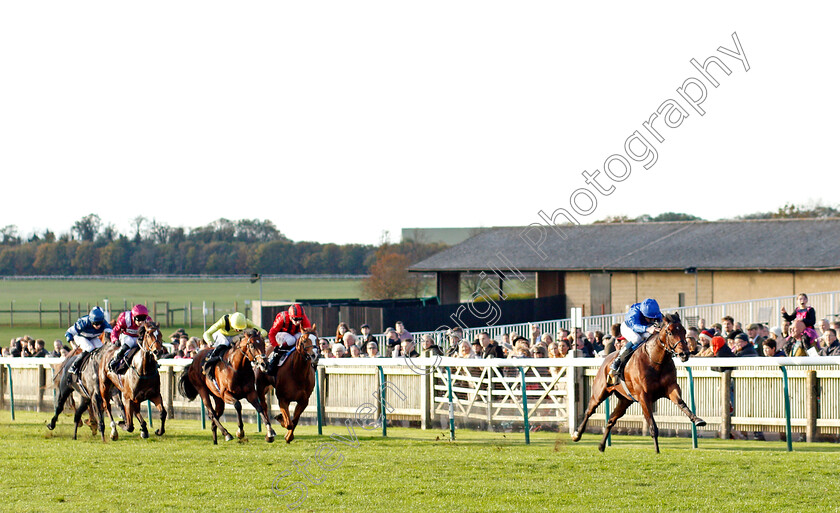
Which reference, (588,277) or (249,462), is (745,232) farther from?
(249,462)

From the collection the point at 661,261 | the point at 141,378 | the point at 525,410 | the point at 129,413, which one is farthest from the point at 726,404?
the point at 661,261

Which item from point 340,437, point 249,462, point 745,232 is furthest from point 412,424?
point 745,232

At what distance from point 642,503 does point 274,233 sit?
287ft

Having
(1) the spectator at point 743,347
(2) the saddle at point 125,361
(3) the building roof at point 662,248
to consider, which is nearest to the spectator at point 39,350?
(2) the saddle at point 125,361

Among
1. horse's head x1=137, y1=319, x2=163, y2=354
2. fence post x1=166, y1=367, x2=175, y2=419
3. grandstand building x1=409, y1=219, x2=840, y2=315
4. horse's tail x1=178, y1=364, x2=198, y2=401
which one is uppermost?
grandstand building x1=409, y1=219, x2=840, y2=315

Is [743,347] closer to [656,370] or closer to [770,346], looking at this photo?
[770,346]

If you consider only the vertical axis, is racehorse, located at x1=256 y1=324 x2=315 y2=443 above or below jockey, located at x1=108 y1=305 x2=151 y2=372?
below

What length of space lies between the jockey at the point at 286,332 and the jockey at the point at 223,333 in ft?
1.60

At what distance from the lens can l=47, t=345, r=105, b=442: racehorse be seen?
11445 mm

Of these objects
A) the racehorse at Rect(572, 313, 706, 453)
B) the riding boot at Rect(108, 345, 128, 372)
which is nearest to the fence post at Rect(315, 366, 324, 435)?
the riding boot at Rect(108, 345, 128, 372)

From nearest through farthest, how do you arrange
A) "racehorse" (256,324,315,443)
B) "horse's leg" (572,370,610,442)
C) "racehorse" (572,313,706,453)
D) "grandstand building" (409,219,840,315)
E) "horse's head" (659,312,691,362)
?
"horse's head" (659,312,691,362) < "racehorse" (572,313,706,453) < "horse's leg" (572,370,610,442) < "racehorse" (256,324,315,443) < "grandstand building" (409,219,840,315)

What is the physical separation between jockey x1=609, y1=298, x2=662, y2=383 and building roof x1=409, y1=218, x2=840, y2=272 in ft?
53.4

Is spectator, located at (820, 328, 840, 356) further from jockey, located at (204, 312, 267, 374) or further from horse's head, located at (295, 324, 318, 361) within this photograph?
jockey, located at (204, 312, 267, 374)

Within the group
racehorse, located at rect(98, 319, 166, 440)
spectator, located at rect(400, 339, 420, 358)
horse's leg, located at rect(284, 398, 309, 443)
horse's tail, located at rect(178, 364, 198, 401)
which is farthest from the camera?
spectator, located at rect(400, 339, 420, 358)
